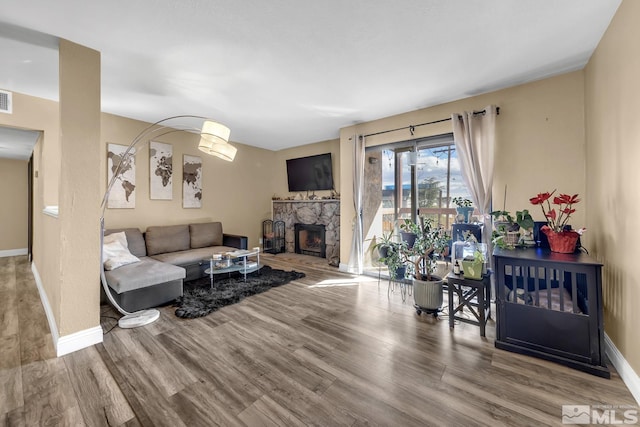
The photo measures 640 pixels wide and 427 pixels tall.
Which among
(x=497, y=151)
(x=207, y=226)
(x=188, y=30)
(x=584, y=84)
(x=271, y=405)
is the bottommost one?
(x=271, y=405)

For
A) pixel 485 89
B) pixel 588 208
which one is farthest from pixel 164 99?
pixel 588 208

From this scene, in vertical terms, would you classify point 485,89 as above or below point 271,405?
above

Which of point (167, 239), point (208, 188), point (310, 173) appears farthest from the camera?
point (310, 173)

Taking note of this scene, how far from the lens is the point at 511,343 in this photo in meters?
2.03

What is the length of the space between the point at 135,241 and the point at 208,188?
5.56ft

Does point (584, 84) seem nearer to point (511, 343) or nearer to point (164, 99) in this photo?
point (511, 343)

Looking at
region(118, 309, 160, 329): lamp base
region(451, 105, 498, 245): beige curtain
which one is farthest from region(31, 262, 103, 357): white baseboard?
region(451, 105, 498, 245): beige curtain

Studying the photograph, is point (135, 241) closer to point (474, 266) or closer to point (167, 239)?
point (167, 239)

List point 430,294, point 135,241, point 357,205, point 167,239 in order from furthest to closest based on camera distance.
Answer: point 357,205, point 167,239, point 135,241, point 430,294

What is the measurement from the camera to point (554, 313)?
1876 millimetres

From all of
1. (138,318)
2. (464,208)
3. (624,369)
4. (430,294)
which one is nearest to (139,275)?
(138,318)

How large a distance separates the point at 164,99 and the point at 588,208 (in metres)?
5.15

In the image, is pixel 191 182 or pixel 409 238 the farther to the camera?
pixel 191 182

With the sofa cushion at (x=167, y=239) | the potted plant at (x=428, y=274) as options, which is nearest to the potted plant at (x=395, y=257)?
the potted plant at (x=428, y=274)
